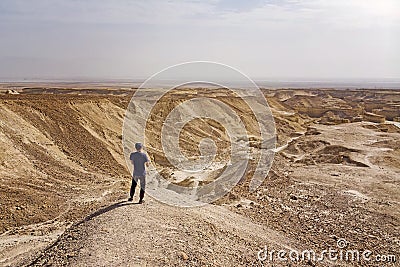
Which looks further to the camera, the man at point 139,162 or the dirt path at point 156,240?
the man at point 139,162

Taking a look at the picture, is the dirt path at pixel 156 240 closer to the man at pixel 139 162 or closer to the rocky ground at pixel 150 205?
the rocky ground at pixel 150 205

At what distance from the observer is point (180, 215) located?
9.73m

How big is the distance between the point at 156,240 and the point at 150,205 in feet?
7.56

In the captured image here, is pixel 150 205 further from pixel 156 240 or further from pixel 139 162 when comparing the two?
pixel 156 240

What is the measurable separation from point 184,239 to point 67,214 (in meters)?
5.79

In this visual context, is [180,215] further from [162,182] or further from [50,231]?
[162,182]

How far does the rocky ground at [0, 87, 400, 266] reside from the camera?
790 centimetres

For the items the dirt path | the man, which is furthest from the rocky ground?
the man

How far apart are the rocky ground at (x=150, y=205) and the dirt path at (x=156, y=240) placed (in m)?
0.03

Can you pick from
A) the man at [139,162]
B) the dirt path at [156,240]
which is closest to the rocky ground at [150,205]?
the dirt path at [156,240]

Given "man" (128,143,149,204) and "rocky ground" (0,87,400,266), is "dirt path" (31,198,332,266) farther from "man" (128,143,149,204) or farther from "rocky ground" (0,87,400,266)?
"man" (128,143,149,204)

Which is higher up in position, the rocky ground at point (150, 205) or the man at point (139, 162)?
the man at point (139, 162)

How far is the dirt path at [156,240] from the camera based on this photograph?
7043 millimetres

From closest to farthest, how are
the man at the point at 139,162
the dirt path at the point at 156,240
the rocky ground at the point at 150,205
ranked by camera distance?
the dirt path at the point at 156,240, the rocky ground at the point at 150,205, the man at the point at 139,162
